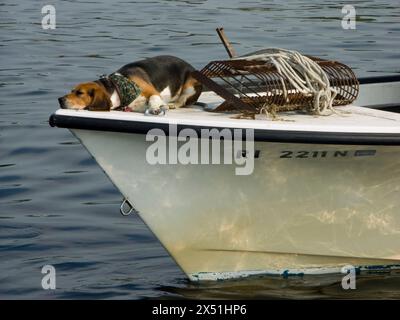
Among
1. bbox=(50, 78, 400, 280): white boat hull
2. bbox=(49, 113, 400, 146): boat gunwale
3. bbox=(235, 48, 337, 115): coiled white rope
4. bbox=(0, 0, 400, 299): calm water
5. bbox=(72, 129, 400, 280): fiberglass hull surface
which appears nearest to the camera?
bbox=(49, 113, 400, 146): boat gunwale

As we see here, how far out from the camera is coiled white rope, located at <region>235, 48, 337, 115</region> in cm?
827

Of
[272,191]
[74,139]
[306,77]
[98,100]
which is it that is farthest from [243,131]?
[74,139]

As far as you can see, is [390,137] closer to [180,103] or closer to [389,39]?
[180,103]

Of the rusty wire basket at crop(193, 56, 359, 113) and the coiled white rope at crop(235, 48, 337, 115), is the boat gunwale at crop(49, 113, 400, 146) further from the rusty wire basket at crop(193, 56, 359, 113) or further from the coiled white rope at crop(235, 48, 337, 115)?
the coiled white rope at crop(235, 48, 337, 115)

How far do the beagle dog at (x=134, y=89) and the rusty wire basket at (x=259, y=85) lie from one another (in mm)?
189

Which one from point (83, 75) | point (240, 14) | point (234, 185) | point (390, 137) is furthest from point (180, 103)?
point (240, 14)

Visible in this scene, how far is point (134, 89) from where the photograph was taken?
26.1 feet

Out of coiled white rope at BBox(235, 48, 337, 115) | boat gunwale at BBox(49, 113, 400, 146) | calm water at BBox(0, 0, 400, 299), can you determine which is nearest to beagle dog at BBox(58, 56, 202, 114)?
boat gunwale at BBox(49, 113, 400, 146)

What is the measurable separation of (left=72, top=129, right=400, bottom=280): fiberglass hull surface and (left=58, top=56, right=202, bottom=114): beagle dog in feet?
0.62

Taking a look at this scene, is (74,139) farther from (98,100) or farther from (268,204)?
(98,100)

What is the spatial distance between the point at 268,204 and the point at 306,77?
86 centimetres

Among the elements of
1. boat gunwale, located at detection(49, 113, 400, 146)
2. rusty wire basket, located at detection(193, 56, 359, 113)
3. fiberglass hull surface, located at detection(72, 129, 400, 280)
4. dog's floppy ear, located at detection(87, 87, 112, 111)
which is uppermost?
rusty wire basket, located at detection(193, 56, 359, 113)

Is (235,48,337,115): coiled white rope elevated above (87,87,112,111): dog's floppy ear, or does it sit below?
above
